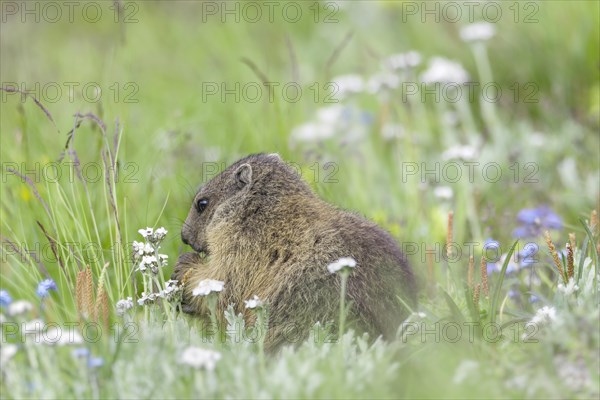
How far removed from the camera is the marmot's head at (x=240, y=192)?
4719 millimetres

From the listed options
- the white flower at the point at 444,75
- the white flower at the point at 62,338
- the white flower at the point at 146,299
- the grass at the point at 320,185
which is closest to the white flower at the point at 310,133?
the grass at the point at 320,185

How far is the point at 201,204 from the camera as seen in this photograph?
16.4 feet

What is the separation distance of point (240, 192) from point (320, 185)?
0.86 metres

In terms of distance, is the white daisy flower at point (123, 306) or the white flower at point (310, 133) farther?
the white flower at point (310, 133)

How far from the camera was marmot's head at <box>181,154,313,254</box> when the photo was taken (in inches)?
186

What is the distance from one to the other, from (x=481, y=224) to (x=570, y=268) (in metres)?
2.27

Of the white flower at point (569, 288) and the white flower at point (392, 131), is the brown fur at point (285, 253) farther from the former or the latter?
the white flower at point (392, 131)

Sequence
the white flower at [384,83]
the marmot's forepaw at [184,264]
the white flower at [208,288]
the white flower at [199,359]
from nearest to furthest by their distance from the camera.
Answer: the white flower at [199,359], the white flower at [208,288], the marmot's forepaw at [184,264], the white flower at [384,83]

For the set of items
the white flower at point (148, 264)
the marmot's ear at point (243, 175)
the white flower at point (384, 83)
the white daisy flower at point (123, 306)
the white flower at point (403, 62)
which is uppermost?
the white flower at point (403, 62)

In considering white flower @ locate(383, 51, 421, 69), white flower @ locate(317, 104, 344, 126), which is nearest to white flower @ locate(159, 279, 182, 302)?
white flower @ locate(383, 51, 421, 69)

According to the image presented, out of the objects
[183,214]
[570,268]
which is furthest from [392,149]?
[570,268]

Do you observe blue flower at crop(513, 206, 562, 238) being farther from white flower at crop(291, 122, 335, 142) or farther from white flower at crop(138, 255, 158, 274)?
white flower at crop(138, 255, 158, 274)

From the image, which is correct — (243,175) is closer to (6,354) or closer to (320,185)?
(320,185)

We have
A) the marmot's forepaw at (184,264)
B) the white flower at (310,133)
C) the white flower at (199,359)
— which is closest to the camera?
the white flower at (199,359)
